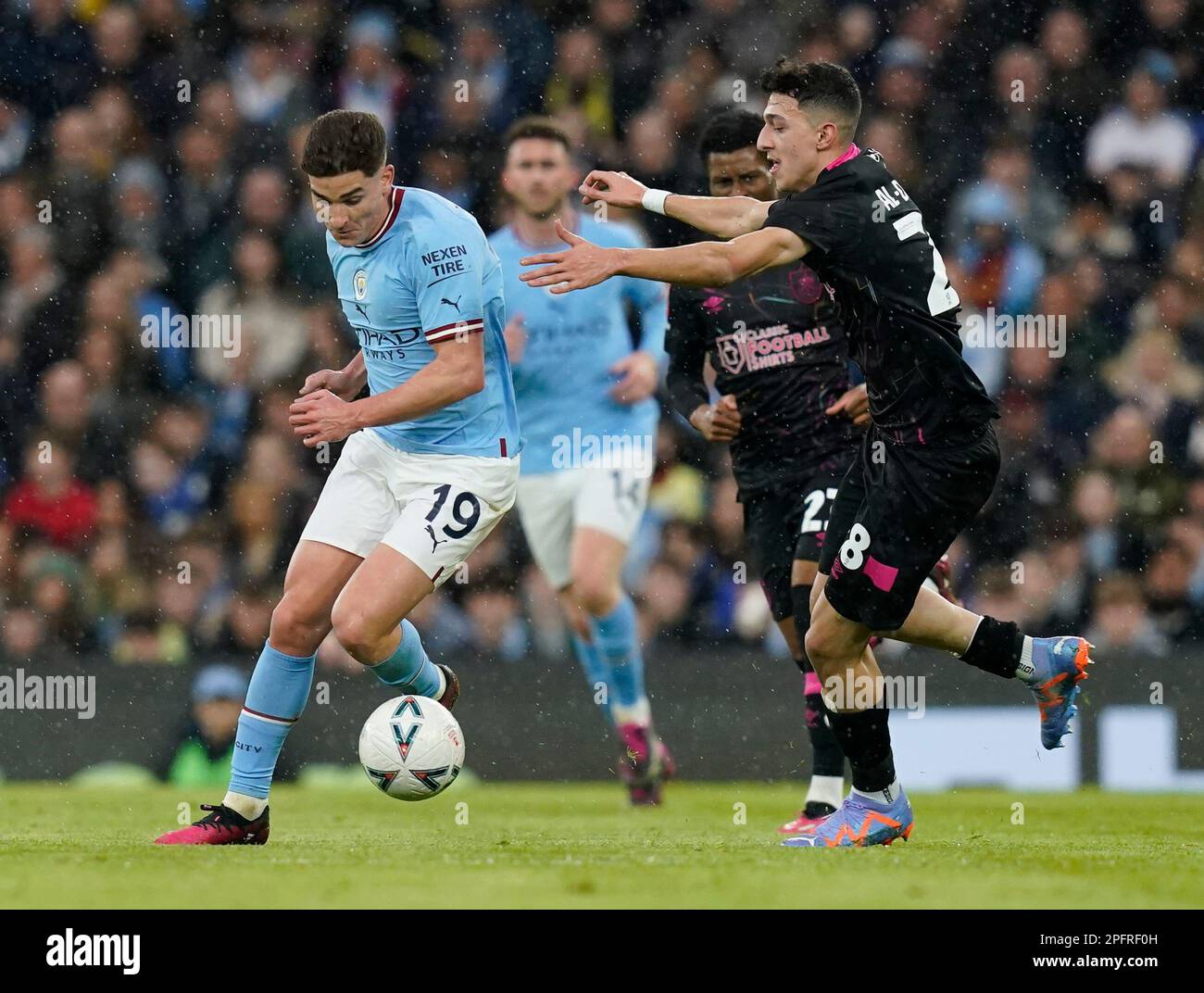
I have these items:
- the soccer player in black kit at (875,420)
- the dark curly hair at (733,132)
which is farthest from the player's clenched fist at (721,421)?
the soccer player in black kit at (875,420)

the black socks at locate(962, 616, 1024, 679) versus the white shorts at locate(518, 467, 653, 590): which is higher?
the white shorts at locate(518, 467, 653, 590)

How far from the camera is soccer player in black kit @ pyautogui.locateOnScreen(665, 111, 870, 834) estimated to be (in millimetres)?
7473

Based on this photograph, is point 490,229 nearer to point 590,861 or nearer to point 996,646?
point 996,646

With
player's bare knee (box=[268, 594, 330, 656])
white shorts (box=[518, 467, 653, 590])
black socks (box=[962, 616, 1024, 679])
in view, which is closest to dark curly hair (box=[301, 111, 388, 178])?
player's bare knee (box=[268, 594, 330, 656])

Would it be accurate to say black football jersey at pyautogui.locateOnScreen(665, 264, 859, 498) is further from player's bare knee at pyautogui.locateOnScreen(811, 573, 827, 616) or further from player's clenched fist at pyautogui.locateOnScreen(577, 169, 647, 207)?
player's clenched fist at pyautogui.locateOnScreen(577, 169, 647, 207)

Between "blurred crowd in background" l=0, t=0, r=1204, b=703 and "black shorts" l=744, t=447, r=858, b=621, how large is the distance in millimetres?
3438

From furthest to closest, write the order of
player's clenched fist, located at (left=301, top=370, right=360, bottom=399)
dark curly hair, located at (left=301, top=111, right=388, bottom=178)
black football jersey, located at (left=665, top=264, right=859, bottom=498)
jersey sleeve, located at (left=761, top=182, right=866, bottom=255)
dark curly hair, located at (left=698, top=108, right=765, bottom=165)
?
black football jersey, located at (left=665, top=264, right=859, bottom=498), dark curly hair, located at (left=698, top=108, right=765, bottom=165), player's clenched fist, located at (left=301, top=370, right=360, bottom=399), dark curly hair, located at (left=301, top=111, right=388, bottom=178), jersey sleeve, located at (left=761, top=182, right=866, bottom=255)

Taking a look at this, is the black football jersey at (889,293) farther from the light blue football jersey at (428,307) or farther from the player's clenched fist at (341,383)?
the player's clenched fist at (341,383)

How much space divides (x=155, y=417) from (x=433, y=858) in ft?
21.5

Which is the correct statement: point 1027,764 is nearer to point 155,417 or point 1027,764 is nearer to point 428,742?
→ point 428,742

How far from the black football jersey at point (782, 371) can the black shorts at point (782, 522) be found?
0.15 feet

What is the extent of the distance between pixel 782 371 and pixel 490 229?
5.17 metres

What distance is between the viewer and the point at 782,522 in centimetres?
766

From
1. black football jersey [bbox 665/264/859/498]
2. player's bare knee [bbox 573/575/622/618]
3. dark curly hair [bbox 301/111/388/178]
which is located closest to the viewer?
dark curly hair [bbox 301/111/388/178]
